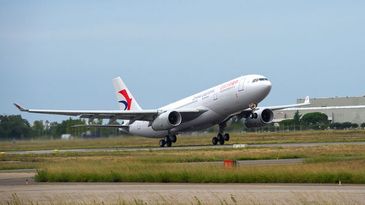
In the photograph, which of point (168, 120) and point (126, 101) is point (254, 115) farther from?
point (126, 101)

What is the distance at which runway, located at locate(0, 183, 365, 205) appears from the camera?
20391 mm

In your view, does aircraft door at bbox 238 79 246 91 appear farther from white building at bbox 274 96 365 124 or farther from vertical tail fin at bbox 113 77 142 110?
white building at bbox 274 96 365 124

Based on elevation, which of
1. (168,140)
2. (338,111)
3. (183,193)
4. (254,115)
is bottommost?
(183,193)

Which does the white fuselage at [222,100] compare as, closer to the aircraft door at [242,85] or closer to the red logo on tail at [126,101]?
the aircraft door at [242,85]

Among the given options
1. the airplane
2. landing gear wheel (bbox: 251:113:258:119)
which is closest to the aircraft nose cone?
the airplane

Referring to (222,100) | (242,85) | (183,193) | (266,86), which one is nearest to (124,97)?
(222,100)

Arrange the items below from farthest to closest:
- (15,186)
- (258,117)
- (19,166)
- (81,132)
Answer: (81,132)
(258,117)
(19,166)
(15,186)

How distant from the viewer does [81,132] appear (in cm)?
7938

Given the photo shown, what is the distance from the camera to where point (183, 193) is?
23.1 m

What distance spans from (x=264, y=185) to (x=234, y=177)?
6.82 feet

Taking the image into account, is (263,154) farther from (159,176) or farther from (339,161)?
(159,176)

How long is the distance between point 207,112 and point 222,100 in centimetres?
213

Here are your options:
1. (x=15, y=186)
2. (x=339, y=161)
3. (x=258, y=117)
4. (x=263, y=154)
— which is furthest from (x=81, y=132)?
(x=15, y=186)

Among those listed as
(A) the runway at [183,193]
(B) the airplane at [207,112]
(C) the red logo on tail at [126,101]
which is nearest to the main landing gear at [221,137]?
(B) the airplane at [207,112]
